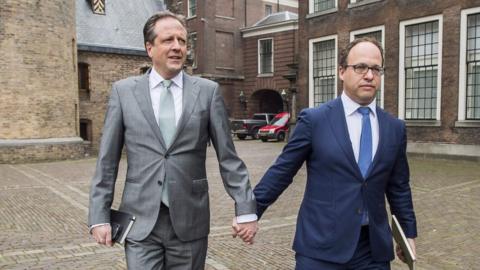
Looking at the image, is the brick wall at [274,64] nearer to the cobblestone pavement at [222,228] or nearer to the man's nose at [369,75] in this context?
the cobblestone pavement at [222,228]

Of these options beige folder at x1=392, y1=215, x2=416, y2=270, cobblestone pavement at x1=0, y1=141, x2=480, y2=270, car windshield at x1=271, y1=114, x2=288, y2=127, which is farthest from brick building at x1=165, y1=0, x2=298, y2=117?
beige folder at x1=392, y1=215, x2=416, y2=270

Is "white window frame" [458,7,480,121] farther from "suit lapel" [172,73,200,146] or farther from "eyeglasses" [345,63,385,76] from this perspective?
"suit lapel" [172,73,200,146]

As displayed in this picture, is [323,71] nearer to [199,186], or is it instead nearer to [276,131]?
[276,131]

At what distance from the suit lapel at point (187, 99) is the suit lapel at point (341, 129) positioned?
76cm

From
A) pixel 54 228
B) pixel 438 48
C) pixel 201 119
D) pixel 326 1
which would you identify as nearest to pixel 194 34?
pixel 326 1

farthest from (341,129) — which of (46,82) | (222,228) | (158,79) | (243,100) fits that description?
(243,100)

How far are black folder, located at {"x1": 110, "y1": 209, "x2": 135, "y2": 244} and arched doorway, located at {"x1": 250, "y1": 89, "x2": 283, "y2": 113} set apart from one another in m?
34.2

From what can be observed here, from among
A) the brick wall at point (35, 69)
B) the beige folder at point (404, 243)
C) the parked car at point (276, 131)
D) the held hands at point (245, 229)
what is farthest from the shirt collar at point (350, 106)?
the parked car at point (276, 131)

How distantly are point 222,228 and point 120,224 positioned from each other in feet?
14.8

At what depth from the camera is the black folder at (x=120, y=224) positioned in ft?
8.26

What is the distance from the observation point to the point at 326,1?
21.3m

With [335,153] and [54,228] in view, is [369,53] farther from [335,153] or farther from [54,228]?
[54,228]

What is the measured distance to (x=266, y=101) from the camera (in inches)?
1474

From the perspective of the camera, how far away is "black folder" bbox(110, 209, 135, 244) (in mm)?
2518
